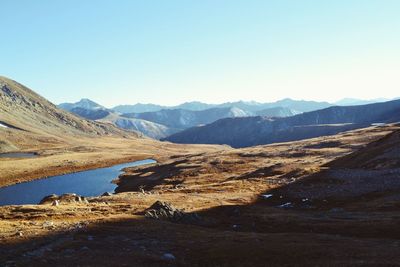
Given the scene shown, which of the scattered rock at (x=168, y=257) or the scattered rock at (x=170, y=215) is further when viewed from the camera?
the scattered rock at (x=170, y=215)

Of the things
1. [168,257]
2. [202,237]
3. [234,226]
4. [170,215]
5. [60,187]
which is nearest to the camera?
[168,257]

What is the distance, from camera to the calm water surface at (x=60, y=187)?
9712 cm

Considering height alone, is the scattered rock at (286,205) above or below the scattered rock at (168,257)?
below

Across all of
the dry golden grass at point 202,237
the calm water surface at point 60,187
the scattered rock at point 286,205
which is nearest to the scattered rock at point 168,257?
the dry golden grass at point 202,237

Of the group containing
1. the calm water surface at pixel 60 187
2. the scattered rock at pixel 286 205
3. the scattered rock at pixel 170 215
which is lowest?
the calm water surface at pixel 60 187

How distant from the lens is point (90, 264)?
84.1 feet

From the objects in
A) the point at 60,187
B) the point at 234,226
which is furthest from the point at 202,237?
the point at 60,187

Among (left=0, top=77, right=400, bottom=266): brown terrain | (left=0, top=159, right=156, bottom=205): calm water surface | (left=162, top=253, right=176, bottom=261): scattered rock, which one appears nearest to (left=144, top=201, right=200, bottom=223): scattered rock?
(left=0, top=77, right=400, bottom=266): brown terrain

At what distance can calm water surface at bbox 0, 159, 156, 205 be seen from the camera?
319 ft

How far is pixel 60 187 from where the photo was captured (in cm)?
11412

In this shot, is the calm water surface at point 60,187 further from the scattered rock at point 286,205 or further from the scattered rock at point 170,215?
the scattered rock at point 286,205

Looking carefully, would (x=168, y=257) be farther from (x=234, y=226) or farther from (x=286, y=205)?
(x=286, y=205)

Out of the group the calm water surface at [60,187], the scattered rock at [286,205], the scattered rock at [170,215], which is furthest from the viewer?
the calm water surface at [60,187]

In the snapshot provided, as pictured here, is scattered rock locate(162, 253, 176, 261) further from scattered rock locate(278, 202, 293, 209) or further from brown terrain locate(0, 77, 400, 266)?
scattered rock locate(278, 202, 293, 209)
